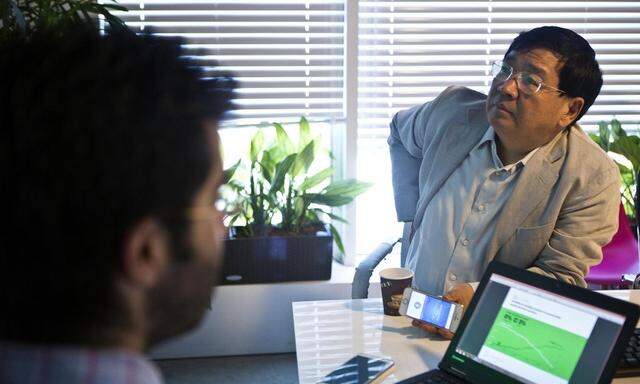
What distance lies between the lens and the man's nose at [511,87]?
2303 millimetres

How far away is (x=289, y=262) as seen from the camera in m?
3.62

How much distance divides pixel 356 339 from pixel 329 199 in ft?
5.22

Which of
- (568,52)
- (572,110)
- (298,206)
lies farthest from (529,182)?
(298,206)

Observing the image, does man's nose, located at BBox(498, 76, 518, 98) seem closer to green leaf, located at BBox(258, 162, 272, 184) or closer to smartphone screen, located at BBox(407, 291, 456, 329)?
smartphone screen, located at BBox(407, 291, 456, 329)

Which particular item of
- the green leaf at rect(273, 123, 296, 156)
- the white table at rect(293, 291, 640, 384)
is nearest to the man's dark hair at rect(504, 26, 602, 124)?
the white table at rect(293, 291, 640, 384)

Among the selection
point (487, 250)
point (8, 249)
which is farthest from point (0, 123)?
point (487, 250)

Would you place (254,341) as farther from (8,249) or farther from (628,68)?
(8,249)

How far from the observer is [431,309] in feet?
6.57

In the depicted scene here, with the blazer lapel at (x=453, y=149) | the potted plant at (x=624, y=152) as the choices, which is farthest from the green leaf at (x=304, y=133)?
the potted plant at (x=624, y=152)

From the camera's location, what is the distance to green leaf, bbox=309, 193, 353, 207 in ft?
11.7

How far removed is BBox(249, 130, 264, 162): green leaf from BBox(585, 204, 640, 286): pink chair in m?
1.53

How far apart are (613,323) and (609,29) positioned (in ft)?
8.63

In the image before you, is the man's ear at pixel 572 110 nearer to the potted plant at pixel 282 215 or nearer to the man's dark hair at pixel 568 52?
the man's dark hair at pixel 568 52

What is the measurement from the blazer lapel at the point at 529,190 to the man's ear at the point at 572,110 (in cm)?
8
